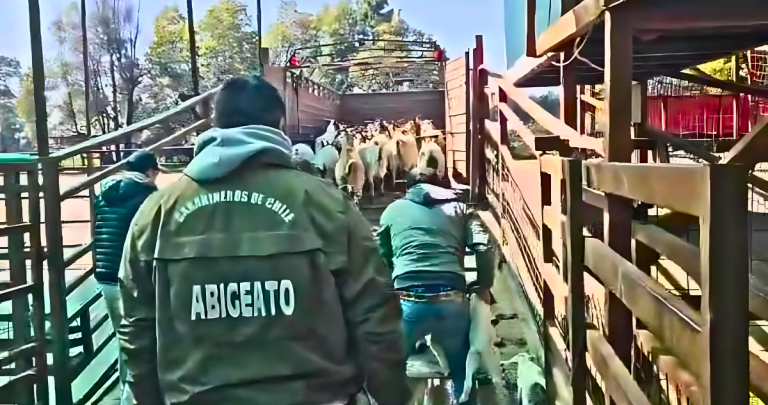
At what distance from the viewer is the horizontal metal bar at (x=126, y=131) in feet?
7.30

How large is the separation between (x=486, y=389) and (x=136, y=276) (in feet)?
5.38

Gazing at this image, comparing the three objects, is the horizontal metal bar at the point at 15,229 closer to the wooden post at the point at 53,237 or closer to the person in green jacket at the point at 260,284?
the wooden post at the point at 53,237

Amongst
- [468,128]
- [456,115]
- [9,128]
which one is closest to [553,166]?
[456,115]

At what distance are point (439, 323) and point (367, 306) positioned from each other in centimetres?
113

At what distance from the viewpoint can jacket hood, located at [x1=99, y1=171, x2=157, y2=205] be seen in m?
2.44

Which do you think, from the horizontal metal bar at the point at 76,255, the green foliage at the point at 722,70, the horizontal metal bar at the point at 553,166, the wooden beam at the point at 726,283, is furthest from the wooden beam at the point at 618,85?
the green foliage at the point at 722,70

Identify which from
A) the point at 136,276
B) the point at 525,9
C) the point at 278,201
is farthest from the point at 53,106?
the point at 525,9

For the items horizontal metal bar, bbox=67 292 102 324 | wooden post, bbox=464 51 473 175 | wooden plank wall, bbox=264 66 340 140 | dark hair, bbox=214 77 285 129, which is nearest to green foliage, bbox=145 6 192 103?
wooden plank wall, bbox=264 66 340 140

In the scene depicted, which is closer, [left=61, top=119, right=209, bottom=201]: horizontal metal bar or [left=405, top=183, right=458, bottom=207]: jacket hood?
[left=61, top=119, right=209, bottom=201]: horizontal metal bar

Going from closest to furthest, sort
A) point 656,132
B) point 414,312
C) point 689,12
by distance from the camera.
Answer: point 689,12 < point 414,312 < point 656,132

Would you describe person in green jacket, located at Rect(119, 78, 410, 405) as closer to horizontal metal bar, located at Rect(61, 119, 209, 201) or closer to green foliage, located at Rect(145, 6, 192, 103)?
horizontal metal bar, located at Rect(61, 119, 209, 201)

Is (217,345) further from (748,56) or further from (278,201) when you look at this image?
(748,56)

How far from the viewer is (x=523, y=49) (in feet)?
8.93

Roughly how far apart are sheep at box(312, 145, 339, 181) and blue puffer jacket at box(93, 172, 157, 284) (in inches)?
22.6
